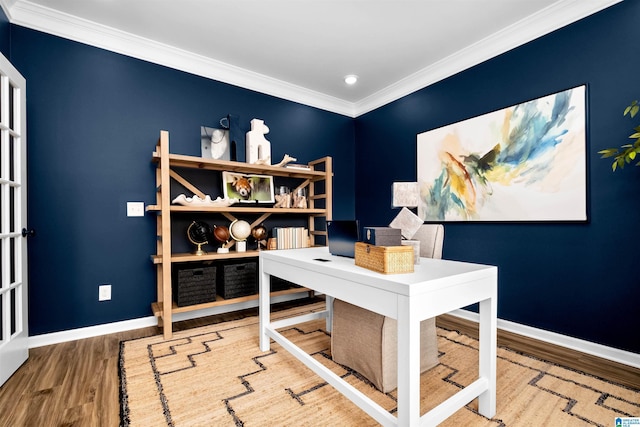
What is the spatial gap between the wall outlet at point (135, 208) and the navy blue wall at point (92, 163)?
0.05m

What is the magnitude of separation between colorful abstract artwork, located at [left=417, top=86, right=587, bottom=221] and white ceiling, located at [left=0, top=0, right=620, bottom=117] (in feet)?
1.95

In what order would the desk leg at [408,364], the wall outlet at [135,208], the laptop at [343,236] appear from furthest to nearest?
the wall outlet at [135,208] < the laptop at [343,236] < the desk leg at [408,364]

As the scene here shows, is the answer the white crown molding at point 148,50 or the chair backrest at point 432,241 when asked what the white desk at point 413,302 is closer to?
the chair backrest at point 432,241

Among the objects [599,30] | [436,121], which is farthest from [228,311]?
[599,30]

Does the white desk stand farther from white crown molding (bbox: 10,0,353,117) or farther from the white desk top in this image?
white crown molding (bbox: 10,0,353,117)

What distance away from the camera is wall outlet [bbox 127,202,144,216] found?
2.63 meters

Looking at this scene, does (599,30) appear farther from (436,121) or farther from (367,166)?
(367,166)

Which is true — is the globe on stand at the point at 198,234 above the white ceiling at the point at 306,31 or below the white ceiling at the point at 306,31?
below

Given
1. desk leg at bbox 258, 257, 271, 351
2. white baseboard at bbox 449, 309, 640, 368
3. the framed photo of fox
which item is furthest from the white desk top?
the framed photo of fox

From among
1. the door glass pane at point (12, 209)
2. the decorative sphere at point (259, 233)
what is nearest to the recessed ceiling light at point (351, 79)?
the decorative sphere at point (259, 233)

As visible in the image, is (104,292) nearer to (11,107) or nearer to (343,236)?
(11,107)

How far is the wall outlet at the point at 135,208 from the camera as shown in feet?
8.63

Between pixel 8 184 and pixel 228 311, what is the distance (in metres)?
1.95

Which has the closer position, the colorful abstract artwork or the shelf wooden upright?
the colorful abstract artwork
